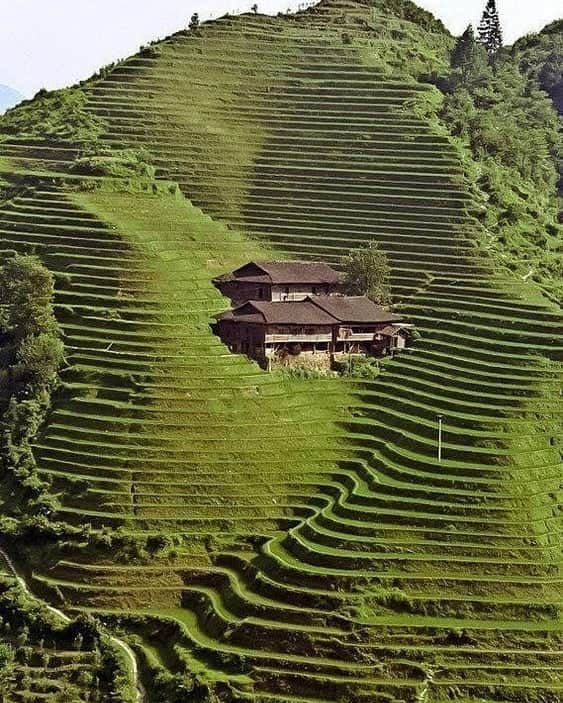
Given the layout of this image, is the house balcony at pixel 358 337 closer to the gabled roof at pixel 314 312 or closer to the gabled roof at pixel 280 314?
the gabled roof at pixel 314 312

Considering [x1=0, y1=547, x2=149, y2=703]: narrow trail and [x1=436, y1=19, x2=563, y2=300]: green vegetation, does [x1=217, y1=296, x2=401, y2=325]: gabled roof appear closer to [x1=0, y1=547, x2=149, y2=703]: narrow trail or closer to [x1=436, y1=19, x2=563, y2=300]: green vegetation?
[x1=436, y1=19, x2=563, y2=300]: green vegetation

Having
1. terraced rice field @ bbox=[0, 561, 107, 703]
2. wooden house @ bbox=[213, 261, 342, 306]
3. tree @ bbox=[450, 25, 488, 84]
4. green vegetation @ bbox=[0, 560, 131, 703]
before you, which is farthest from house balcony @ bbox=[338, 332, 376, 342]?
tree @ bbox=[450, 25, 488, 84]

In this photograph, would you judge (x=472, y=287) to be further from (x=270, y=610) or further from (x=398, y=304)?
(x=270, y=610)

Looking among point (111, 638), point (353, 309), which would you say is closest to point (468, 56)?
point (353, 309)

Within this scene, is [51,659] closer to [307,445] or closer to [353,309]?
[307,445]

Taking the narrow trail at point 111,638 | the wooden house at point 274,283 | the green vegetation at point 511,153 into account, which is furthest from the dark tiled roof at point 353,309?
the narrow trail at point 111,638

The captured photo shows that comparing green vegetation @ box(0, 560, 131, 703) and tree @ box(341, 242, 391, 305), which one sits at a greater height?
tree @ box(341, 242, 391, 305)
